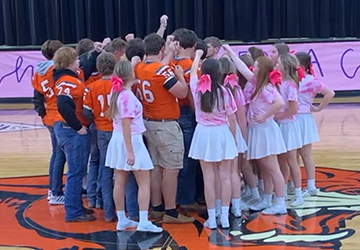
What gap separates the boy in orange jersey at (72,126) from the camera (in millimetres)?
4902

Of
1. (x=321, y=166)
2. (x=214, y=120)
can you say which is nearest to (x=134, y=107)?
(x=214, y=120)

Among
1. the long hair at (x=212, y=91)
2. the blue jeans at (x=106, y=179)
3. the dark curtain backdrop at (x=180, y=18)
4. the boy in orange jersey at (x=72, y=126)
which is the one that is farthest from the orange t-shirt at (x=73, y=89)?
the dark curtain backdrop at (x=180, y=18)

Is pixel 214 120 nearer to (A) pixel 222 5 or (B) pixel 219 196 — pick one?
(B) pixel 219 196

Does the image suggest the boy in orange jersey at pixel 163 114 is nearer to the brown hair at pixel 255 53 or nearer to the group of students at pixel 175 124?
the group of students at pixel 175 124

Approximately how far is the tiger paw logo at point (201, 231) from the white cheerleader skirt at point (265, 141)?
0.55 m

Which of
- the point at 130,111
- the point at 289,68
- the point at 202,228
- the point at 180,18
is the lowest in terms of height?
the point at 202,228

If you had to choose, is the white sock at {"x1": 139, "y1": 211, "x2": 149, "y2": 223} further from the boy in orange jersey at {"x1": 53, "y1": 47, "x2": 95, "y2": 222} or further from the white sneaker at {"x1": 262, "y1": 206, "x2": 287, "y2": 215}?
the white sneaker at {"x1": 262, "y1": 206, "x2": 287, "y2": 215}

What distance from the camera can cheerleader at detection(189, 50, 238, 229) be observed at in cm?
462

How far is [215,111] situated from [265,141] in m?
0.62

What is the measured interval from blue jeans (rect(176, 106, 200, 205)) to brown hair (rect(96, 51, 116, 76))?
2.38ft

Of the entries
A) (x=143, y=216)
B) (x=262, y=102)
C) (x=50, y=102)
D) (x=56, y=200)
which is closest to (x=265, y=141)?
(x=262, y=102)

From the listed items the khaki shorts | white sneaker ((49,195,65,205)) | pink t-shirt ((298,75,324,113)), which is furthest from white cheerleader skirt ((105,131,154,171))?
pink t-shirt ((298,75,324,113))

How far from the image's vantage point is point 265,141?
5020mm

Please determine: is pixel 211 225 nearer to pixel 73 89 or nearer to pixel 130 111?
pixel 130 111
